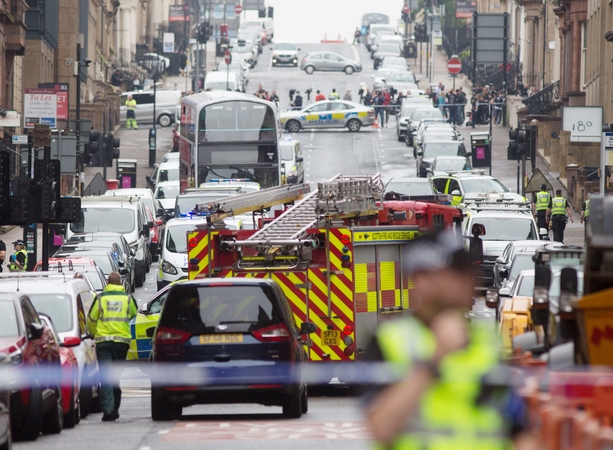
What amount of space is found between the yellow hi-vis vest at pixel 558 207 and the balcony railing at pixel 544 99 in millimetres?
25054

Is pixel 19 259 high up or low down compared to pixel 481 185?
down

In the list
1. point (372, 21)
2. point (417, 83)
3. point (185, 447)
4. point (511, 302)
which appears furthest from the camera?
point (372, 21)

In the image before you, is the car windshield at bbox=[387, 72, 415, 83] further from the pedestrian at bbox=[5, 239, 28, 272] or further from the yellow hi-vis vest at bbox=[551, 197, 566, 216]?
the pedestrian at bbox=[5, 239, 28, 272]

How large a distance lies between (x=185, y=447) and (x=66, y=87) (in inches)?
1331

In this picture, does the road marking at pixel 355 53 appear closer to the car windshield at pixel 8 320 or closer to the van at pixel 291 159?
the van at pixel 291 159

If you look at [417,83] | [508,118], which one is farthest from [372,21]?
[508,118]

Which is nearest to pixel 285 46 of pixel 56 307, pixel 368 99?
pixel 368 99

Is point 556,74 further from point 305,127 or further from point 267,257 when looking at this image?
point 267,257

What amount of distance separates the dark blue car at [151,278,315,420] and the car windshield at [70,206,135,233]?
2213 centimetres

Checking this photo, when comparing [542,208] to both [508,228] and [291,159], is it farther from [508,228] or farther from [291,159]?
[291,159]

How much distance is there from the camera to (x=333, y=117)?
241ft

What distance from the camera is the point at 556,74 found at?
240 ft

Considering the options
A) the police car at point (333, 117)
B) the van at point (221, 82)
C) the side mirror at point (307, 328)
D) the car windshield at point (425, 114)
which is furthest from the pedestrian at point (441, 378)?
the van at point (221, 82)

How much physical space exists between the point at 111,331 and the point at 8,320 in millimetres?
2347
